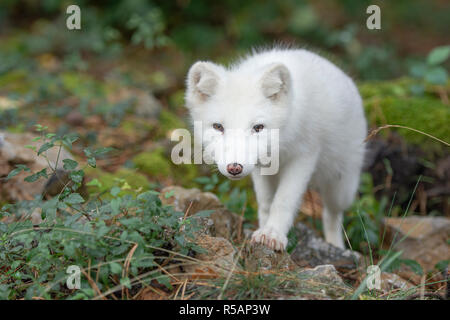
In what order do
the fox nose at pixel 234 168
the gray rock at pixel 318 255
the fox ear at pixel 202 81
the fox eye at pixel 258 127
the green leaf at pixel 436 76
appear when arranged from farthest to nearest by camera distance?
the green leaf at pixel 436 76
the gray rock at pixel 318 255
the fox ear at pixel 202 81
the fox eye at pixel 258 127
the fox nose at pixel 234 168

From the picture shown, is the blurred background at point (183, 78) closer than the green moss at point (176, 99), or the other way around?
the blurred background at point (183, 78)

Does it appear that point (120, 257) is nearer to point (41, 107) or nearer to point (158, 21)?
point (41, 107)

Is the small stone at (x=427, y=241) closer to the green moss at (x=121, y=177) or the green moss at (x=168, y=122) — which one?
the green moss at (x=121, y=177)

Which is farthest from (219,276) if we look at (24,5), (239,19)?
(24,5)

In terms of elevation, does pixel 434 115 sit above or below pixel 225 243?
above

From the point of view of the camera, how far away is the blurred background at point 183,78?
17.5 ft

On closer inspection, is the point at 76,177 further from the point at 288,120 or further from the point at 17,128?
the point at 17,128

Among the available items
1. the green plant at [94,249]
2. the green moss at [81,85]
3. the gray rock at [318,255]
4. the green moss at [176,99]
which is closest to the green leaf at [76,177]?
the green plant at [94,249]

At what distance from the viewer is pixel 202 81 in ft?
11.2

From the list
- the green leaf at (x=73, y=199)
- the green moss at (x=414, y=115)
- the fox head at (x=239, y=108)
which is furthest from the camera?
the green moss at (x=414, y=115)

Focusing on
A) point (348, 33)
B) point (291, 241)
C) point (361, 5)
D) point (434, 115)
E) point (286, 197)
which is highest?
point (361, 5)

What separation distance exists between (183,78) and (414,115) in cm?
387

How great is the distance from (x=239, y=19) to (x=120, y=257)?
23.5 feet
